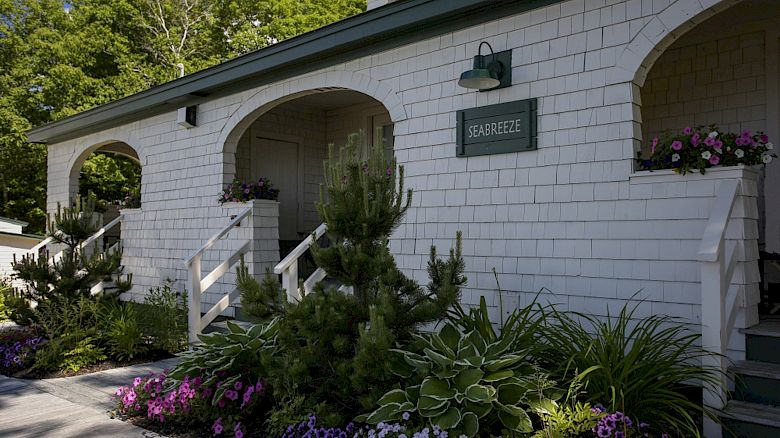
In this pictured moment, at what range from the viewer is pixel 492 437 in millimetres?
3260

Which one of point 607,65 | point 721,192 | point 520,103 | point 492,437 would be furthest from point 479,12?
point 492,437

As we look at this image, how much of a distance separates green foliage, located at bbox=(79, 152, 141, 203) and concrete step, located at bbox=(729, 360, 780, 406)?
16.3 meters

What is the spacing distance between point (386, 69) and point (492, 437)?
3.97 meters

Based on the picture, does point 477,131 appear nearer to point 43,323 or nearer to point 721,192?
point 721,192

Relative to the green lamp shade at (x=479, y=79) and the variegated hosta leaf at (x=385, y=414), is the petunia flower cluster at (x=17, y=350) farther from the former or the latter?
the green lamp shade at (x=479, y=79)

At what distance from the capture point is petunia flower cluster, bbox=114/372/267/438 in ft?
13.4

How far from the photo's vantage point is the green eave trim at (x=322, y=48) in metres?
5.38

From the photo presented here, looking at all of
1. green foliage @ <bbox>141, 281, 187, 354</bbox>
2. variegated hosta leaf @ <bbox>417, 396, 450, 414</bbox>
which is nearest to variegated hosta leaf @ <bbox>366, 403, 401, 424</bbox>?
variegated hosta leaf @ <bbox>417, 396, 450, 414</bbox>

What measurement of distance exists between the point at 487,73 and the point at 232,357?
2.97m

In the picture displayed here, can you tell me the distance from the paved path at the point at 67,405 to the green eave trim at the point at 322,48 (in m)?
3.54

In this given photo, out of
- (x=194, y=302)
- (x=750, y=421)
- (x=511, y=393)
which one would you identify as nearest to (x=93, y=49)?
(x=194, y=302)

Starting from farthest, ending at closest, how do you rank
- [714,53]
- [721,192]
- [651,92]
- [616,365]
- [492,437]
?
[651,92]
[714,53]
[721,192]
[616,365]
[492,437]

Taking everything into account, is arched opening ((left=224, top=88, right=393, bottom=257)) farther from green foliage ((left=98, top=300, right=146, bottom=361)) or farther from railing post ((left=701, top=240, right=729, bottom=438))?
railing post ((left=701, top=240, right=729, bottom=438))

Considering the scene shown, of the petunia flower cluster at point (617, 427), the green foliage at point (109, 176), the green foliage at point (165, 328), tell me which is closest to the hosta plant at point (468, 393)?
the petunia flower cluster at point (617, 427)
